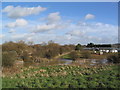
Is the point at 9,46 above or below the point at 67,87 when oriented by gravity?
above

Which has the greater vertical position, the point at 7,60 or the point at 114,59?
the point at 7,60

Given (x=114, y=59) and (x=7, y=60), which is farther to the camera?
(x=114, y=59)

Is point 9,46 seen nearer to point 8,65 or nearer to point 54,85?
point 8,65

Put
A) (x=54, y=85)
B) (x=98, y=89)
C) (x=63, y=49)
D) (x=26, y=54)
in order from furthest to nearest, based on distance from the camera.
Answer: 1. (x=63, y=49)
2. (x=26, y=54)
3. (x=54, y=85)
4. (x=98, y=89)

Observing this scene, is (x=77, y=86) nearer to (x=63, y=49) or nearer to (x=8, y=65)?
(x=8, y=65)

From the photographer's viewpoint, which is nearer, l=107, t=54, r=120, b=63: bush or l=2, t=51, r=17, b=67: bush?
l=2, t=51, r=17, b=67: bush

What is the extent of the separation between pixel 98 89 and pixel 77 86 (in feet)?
2.01

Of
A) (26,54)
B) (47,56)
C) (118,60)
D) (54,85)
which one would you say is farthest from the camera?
(47,56)

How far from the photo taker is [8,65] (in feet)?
37.4

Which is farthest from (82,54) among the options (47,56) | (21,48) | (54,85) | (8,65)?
(54,85)

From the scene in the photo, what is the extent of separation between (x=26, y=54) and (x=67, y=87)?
430 inches

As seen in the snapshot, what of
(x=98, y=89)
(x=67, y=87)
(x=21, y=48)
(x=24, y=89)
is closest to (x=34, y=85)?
(x=24, y=89)

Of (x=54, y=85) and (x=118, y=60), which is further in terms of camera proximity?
(x=118, y=60)

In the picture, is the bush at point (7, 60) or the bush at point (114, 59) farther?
the bush at point (114, 59)
